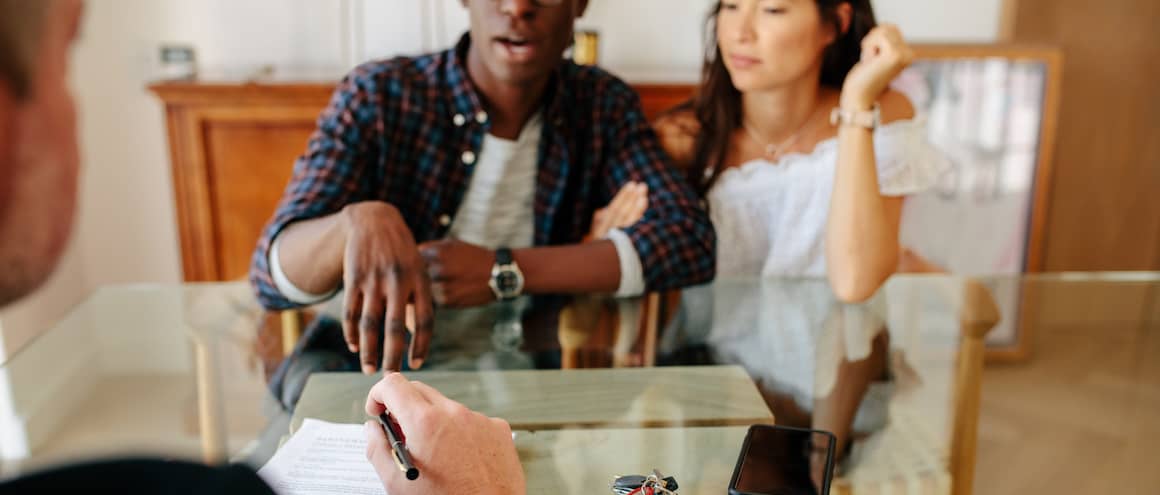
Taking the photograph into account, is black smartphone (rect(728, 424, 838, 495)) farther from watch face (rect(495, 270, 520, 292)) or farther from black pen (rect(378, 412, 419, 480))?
watch face (rect(495, 270, 520, 292))

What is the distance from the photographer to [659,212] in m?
1.55

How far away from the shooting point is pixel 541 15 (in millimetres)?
1463

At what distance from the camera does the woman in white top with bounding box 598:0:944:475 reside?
57.3 inches

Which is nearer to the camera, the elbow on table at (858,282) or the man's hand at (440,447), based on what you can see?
the man's hand at (440,447)

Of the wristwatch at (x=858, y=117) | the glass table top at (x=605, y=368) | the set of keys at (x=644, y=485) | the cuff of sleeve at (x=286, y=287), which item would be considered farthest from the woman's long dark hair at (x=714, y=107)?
the set of keys at (x=644, y=485)

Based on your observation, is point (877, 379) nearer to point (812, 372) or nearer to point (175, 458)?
point (812, 372)

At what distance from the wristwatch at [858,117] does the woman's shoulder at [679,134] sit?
0.26 meters

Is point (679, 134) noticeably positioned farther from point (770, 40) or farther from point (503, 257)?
point (503, 257)

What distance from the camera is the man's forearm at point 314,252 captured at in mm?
1286

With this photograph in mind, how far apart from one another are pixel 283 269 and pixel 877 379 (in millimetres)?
848

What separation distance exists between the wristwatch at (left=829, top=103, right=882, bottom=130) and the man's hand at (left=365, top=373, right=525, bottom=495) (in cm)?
84

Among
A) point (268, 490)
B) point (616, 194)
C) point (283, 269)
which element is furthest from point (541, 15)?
point (268, 490)

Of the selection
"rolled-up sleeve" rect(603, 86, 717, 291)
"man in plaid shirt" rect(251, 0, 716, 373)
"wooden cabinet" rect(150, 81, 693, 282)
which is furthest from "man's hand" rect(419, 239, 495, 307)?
"wooden cabinet" rect(150, 81, 693, 282)

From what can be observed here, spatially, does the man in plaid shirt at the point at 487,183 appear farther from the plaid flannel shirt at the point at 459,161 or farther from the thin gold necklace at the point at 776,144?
the thin gold necklace at the point at 776,144
